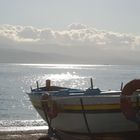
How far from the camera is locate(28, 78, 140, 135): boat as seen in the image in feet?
57.2

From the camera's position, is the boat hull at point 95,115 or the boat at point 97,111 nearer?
the boat at point 97,111

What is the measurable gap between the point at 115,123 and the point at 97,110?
97 cm

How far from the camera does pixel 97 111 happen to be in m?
17.9

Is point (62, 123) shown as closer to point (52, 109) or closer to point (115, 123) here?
point (52, 109)

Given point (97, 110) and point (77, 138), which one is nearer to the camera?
point (97, 110)

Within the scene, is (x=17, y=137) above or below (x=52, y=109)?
below

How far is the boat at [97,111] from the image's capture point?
17.4 meters

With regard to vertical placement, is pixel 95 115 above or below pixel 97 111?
below

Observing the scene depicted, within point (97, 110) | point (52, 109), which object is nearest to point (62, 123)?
point (52, 109)

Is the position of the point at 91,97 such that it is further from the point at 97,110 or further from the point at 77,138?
the point at 77,138

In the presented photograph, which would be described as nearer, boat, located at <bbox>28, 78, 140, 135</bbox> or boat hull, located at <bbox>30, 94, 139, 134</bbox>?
boat, located at <bbox>28, 78, 140, 135</bbox>

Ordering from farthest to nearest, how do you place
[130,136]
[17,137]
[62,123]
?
[17,137] < [62,123] < [130,136]

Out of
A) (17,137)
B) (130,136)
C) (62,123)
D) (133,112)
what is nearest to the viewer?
(133,112)

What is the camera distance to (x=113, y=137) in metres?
18.2
